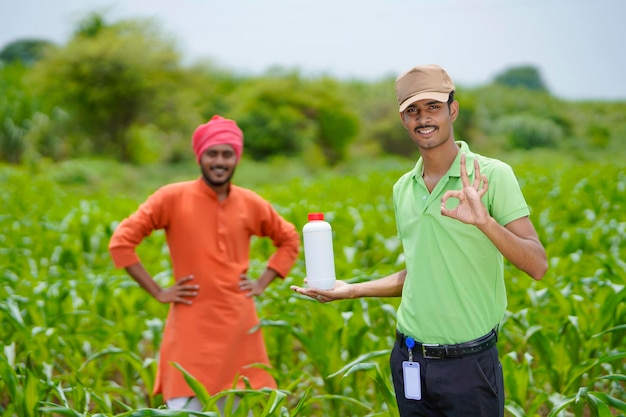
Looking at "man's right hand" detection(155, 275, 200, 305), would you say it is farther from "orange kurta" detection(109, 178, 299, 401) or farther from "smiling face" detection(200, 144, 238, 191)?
"smiling face" detection(200, 144, 238, 191)

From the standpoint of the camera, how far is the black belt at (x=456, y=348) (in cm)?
188

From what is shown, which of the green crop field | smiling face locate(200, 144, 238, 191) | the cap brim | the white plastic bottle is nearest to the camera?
the cap brim

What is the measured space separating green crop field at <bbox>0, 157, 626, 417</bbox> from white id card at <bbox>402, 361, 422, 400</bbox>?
544 millimetres

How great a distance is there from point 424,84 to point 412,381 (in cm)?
78

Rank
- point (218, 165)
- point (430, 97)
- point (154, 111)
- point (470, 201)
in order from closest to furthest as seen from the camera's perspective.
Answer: point (470, 201)
point (430, 97)
point (218, 165)
point (154, 111)

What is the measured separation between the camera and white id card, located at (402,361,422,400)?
6.34 feet

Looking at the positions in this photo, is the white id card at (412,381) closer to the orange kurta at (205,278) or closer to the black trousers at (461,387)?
the black trousers at (461,387)

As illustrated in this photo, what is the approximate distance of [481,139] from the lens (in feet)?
Answer: 105

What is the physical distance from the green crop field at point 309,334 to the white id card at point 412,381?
544mm

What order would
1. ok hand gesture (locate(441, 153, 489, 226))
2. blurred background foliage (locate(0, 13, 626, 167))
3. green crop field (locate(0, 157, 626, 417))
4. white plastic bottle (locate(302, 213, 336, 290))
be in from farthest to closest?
blurred background foliage (locate(0, 13, 626, 167)), green crop field (locate(0, 157, 626, 417)), white plastic bottle (locate(302, 213, 336, 290)), ok hand gesture (locate(441, 153, 489, 226))

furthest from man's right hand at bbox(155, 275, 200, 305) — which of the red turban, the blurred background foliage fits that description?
the blurred background foliage

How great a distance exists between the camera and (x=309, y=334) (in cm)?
364

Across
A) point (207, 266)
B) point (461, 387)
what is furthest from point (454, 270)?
point (207, 266)

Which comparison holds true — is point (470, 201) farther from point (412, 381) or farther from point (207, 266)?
point (207, 266)
